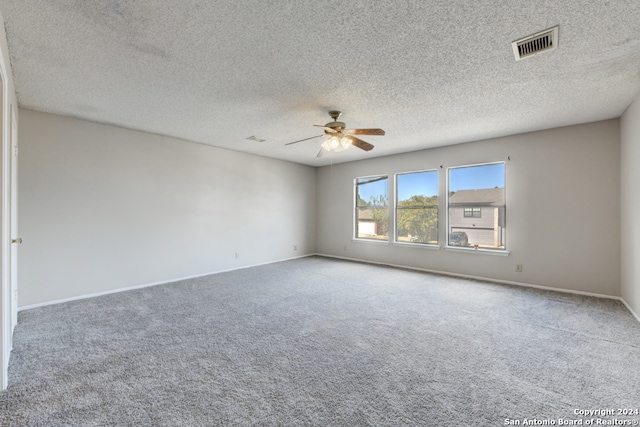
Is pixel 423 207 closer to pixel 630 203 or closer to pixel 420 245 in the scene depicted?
pixel 420 245

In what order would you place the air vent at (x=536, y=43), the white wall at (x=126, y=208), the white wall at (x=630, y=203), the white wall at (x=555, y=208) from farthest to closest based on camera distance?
the white wall at (x=555, y=208) → the white wall at (x=126, y=208) → the white wall at (x=630, y=203) → the air vent at (x=536, y=43)

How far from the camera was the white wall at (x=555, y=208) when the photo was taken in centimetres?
386

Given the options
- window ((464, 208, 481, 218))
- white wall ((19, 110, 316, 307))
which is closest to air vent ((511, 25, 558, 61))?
window ((464, 208, 481, 218))

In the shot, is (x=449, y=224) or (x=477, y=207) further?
(x=449, y=224)

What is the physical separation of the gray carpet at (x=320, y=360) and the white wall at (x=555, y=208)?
1.80 ft

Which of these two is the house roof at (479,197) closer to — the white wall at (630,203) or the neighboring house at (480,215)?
the neighboring house at (480,215)

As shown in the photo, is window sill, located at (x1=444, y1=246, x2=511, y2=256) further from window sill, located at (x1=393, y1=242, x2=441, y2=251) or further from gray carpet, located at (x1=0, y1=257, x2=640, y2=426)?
gray carpet, located at (x1=0, y1=257, x2=640, y2=426)

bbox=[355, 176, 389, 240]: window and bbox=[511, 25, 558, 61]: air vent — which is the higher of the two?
bbox=[511, 25, 558, 61]: air vent

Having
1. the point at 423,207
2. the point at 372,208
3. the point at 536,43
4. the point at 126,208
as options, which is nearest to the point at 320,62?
the point at 536,43

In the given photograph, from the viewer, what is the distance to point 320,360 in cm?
229

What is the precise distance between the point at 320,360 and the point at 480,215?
411 cm

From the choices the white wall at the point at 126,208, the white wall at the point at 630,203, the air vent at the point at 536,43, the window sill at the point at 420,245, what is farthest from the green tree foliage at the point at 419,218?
the air vent at the point at 536,43

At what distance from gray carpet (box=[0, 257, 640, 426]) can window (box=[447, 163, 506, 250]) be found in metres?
1.29

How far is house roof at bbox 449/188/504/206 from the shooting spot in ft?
15.8
